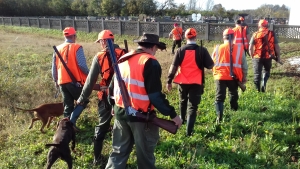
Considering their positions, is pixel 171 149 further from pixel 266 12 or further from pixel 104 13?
pixel 266 12

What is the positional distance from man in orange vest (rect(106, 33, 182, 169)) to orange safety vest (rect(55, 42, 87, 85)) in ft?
5.97

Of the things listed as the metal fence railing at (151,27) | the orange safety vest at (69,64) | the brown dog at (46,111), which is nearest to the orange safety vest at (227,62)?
the orange safety vest at (69,64)

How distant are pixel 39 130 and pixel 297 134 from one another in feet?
16.7

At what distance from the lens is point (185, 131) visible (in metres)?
5.29

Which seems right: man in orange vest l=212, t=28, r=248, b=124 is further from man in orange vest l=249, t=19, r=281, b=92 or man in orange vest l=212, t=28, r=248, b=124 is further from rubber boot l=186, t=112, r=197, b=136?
man in orange vest l=249, t=19, r=281, b=92

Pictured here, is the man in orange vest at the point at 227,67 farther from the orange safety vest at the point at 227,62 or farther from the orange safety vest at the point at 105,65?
the orange safety vest at the point at 105,65

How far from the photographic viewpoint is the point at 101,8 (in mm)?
53219

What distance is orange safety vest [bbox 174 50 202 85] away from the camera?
4.86 m

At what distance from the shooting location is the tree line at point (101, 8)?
5025 centimetres

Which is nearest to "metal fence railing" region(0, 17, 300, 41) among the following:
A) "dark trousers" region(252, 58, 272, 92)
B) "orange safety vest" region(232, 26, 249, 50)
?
"orange safety vest" region(232, 26, 249, 50)

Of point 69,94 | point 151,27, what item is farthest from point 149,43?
point 151,27

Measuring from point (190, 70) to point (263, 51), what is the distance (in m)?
3.46

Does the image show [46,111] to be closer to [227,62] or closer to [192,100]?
[192,100]

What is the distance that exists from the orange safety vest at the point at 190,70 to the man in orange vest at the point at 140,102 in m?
1.60
